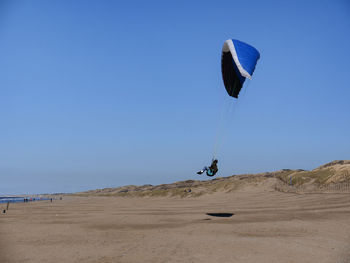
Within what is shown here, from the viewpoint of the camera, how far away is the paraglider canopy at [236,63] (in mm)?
19594

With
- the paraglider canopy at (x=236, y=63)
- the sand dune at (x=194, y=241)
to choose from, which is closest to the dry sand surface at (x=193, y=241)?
the sand dune at (x=194, y=241)

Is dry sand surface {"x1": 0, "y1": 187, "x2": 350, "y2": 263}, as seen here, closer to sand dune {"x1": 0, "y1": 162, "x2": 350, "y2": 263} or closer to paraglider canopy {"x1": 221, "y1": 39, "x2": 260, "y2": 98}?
sand dune {"x1": 0, "y1": 162, "x2": 350, "y2": 263}

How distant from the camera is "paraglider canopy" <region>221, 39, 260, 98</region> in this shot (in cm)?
1959

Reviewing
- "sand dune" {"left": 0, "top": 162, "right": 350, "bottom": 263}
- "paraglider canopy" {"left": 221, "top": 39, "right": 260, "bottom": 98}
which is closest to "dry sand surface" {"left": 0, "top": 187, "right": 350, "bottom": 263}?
"sand dune" {"left": 0, "top": 162, "right": 350, "bottom": 263}

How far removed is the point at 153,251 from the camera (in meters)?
13.6

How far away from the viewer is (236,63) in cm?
1950

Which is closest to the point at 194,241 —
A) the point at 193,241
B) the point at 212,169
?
the point at 193,241

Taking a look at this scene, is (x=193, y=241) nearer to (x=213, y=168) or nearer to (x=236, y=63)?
(x=213, y=168)

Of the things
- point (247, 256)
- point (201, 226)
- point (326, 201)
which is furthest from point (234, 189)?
point (247, 256)

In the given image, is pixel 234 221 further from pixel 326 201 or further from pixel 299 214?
pixel 326 201

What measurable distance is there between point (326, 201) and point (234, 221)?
1410cm

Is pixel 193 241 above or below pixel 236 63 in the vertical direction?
below

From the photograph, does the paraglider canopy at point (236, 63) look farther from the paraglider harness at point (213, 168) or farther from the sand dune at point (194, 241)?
the sand dune at point (194, 241)

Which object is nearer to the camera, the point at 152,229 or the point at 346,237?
the point at 346,237
